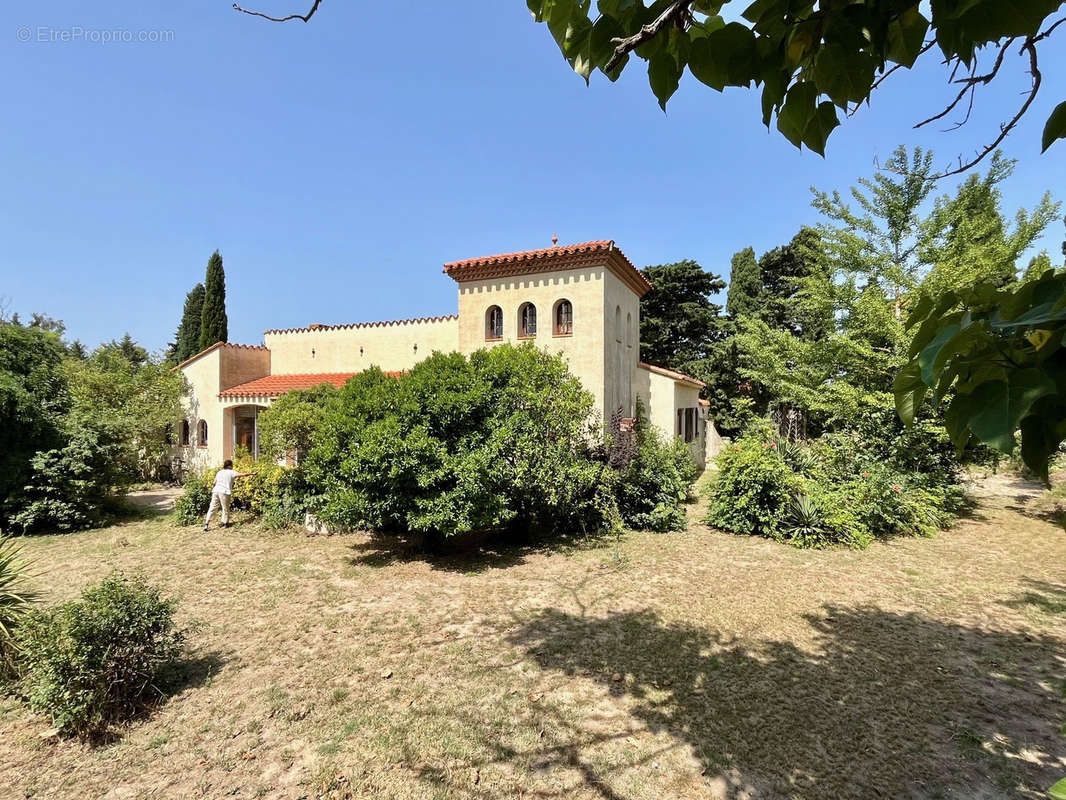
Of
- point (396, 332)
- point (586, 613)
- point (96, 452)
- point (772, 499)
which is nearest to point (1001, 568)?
point (772, 499)

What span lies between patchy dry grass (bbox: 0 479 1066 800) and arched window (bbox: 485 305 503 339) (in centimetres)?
717

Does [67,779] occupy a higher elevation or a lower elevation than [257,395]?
lower

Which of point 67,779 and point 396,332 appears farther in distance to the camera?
point 396,332

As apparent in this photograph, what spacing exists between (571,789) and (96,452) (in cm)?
1388

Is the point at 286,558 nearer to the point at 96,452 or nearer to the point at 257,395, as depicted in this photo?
the point at 96,452

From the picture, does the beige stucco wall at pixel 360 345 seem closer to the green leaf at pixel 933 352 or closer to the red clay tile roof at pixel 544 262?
the red clay tile roof at pixel 544 262

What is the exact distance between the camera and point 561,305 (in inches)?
516

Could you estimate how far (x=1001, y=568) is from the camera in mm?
8328

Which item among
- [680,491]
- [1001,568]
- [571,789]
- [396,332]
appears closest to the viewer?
[571,789]

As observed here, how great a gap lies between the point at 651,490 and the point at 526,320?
5.82 meters

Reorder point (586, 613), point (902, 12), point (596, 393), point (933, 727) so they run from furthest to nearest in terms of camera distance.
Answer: point (596, 393), point (586, 613), point (933, 727), point (902, 12)

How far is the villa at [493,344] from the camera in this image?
12.7 metres

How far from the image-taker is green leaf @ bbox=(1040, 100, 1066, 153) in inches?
46.8

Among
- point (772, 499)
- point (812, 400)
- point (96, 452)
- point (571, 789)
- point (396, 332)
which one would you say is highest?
point (396, 332)
